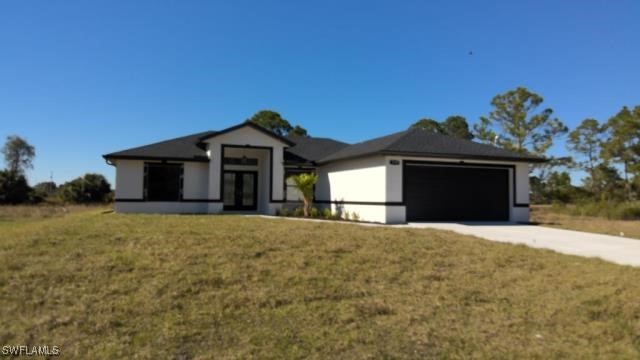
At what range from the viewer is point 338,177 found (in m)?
20.4

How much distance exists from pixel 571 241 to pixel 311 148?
1479 cm

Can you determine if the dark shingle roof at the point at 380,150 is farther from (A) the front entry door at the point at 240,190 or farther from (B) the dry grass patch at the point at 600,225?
(B) the dry grass patch at the point at 600,225

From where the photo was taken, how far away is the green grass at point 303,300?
5.00 m

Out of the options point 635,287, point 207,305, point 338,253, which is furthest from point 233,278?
point 635,287

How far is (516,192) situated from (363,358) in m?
15.9

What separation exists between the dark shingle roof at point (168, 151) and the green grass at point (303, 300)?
10151 millimetres

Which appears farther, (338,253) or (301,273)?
(338,253)

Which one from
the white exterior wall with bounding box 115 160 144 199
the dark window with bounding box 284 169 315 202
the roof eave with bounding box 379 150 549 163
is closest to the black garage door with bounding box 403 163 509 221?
the roof eave with bounding box 379 150 549 163

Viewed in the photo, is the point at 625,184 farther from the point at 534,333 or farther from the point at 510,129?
the point at 534,333

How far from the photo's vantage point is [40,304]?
5.94m

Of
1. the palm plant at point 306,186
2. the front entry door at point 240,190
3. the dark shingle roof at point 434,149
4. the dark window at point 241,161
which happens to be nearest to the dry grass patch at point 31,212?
the front entry door at point 240,190

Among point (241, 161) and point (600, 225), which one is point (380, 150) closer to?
point (241, 161)

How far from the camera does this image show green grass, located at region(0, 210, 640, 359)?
5.00 meters

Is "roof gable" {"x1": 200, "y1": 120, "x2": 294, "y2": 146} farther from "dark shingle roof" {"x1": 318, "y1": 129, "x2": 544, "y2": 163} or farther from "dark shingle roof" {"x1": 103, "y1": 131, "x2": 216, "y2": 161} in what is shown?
"dark shingle roof" {"x1": 318, "y1": 129, "x2": 544, "y2": 163}
